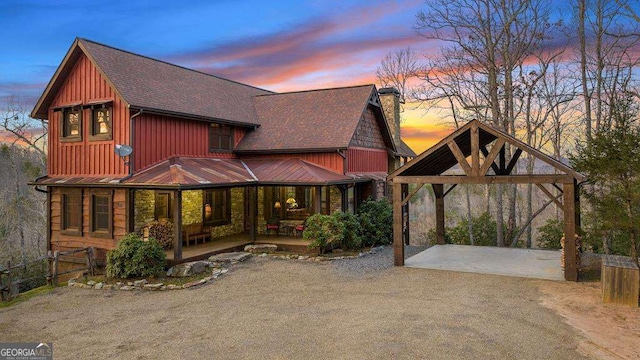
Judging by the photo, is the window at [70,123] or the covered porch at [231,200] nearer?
the covered porch at [231,200]

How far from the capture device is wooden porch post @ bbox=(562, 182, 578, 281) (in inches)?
412

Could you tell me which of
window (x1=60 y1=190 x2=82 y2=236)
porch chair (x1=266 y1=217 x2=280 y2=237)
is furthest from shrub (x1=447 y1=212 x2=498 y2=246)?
window (x1=60 y1=190 x2=82 y2=236)

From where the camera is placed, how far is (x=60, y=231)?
51.4 feet

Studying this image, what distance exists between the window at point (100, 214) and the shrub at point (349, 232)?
28.5 ft

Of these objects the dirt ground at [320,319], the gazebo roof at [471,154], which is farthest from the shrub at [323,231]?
the gazebo roof at [471,154]

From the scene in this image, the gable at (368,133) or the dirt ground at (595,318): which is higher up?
Result: the gable at (368,133)

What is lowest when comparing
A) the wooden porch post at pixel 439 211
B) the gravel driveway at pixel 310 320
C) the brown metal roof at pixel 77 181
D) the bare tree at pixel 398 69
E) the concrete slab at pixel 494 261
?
the gravel driveway at pixel 310 320

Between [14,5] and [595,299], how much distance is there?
105 feet

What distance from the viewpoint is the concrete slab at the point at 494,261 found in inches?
459

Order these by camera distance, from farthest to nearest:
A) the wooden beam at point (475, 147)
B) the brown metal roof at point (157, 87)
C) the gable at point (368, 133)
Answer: the gable at point (368, 133)
the brown metal roof at point (157, 87)
the wooden beam at point (475, 147)

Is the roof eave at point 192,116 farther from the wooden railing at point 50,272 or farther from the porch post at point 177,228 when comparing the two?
the wooden railing at point 50,272

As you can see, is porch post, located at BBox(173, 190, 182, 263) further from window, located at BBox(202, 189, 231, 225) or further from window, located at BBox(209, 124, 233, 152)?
window, located at BBox(209, 124, 233, 152)

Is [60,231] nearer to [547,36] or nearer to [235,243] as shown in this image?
[235,243]

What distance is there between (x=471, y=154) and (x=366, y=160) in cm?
848
